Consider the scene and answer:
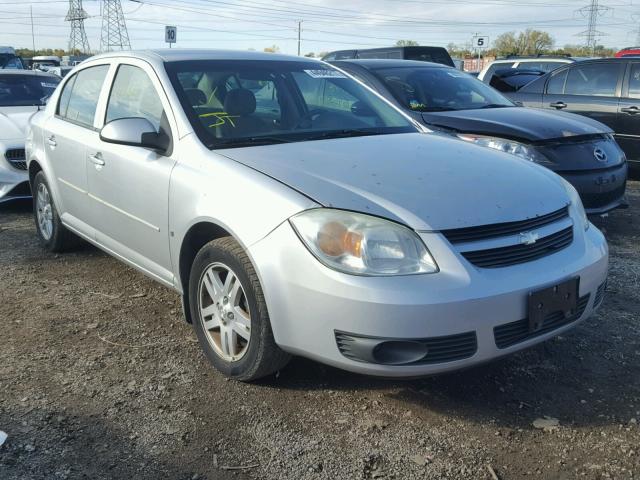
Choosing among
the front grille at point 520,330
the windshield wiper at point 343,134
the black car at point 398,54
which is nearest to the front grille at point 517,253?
the front grille at point 520,330

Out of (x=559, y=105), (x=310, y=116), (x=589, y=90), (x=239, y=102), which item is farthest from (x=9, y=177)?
(x=589, y=90)

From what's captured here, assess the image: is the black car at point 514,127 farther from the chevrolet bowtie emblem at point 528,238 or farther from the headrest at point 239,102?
the chevrolet bowtie emblem at point 528,238

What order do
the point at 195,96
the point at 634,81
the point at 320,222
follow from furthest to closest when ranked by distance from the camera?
the point at 634,81 → the point at 195,96 → the point at 320,222

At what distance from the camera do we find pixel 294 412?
2.95 m

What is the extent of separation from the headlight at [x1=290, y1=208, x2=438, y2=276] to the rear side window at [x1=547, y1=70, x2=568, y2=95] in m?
7.20

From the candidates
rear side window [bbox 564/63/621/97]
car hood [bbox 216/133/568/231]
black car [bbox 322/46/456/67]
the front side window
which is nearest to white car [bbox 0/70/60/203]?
the front side window

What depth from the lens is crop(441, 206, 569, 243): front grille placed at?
2.69m

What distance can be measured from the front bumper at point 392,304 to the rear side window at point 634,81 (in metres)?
6.52

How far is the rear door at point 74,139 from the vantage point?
4.43 meters

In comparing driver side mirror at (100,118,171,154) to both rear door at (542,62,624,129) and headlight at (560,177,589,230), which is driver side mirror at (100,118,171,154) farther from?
rear door at (542,62,624,129)

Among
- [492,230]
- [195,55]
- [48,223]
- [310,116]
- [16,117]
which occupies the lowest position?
[48,223]

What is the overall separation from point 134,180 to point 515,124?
3582 millimetres

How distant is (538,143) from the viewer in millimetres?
5621

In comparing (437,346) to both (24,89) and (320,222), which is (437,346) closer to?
(320,222)
